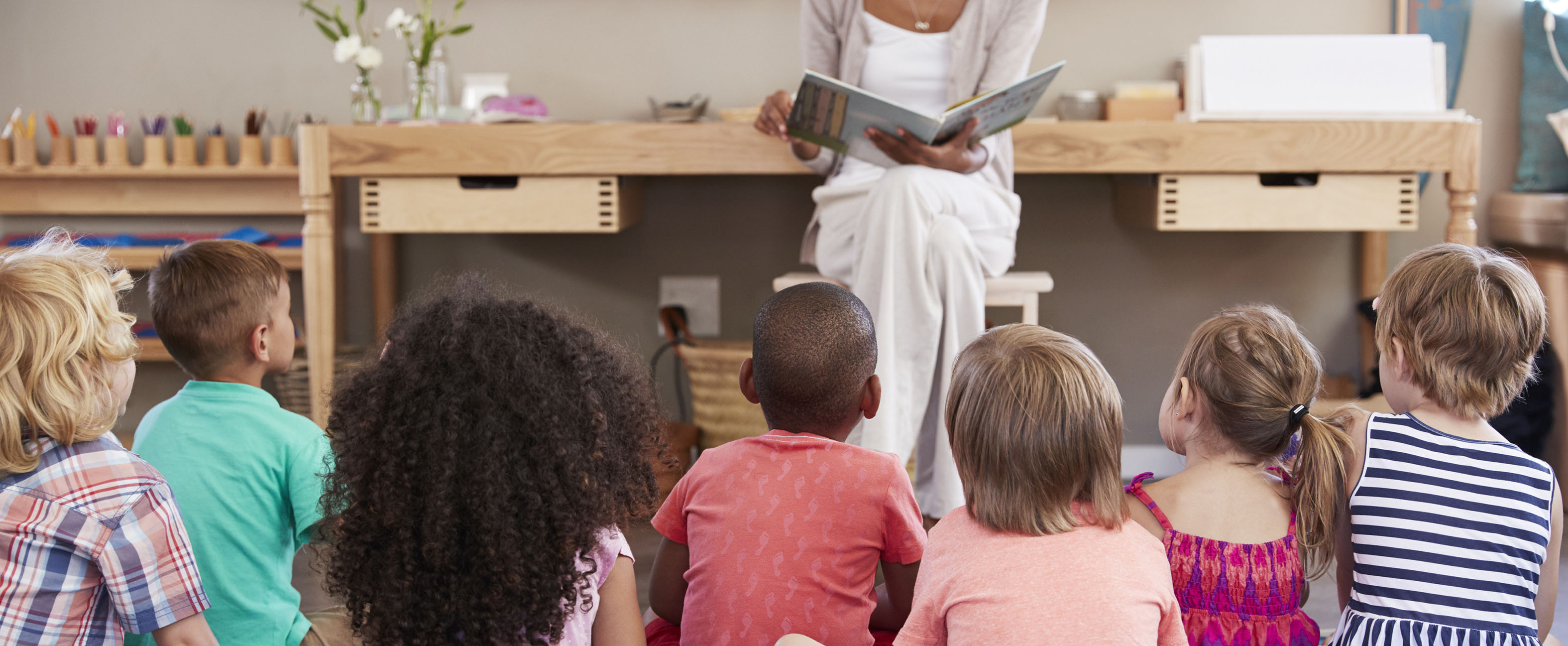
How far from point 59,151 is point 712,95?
1453 mm

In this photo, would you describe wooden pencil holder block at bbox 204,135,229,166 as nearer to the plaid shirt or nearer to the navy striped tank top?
the plaid shirt

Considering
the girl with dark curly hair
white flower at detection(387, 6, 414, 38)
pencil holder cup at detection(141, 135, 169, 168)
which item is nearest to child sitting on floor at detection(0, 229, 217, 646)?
the girl with dark curly hair

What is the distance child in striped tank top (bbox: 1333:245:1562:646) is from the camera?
3.10ft

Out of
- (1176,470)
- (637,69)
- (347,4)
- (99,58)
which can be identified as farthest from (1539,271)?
(99,58)

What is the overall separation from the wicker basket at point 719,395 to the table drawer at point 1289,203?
840 millimetres

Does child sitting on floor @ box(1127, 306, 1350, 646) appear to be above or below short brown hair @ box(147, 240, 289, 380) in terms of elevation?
below

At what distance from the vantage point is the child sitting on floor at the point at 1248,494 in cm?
93

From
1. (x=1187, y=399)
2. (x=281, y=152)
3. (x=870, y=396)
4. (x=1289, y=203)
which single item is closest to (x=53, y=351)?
(x=870, y=396)

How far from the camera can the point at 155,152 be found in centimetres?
243

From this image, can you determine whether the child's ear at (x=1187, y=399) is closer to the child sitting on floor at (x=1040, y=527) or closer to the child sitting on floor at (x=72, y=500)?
the child sitting on floor at (x=1040, y=527)

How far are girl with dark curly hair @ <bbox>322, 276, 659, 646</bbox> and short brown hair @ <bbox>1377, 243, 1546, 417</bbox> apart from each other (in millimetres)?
756

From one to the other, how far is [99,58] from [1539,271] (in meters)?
3.08

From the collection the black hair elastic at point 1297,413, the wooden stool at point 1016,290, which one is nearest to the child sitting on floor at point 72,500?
the black hair elastic at point 1297,413

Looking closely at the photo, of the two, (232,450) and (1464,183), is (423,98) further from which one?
(1464,183)
